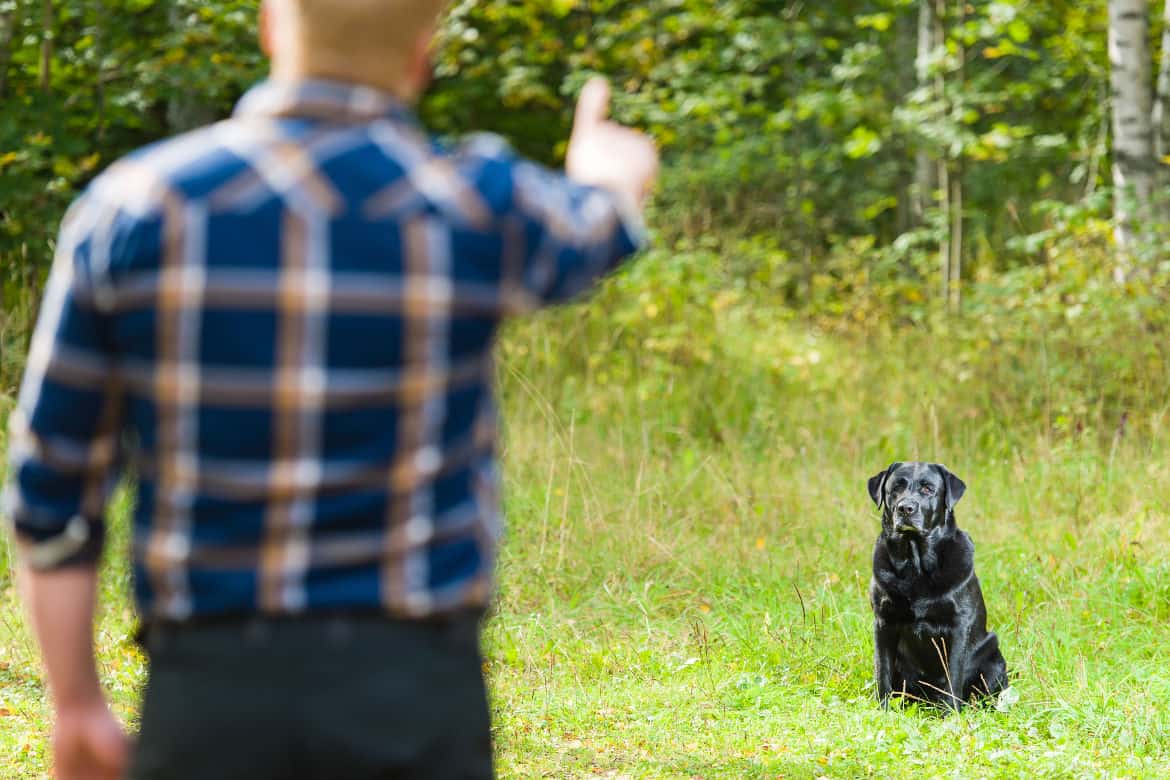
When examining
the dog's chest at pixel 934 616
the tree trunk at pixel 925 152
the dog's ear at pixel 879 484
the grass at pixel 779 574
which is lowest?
the grass at pixel 779 574

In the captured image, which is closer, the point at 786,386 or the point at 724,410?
the point at 724,410

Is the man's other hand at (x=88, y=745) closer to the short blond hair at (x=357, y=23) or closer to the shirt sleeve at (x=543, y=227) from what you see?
the shirt sleeve at (x=543, y=227)

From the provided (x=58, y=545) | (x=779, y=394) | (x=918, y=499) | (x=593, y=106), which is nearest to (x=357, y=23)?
(x=593, y=106)

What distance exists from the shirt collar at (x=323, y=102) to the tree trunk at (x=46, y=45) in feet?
30.5

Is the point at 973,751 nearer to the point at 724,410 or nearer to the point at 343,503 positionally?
the point at 343,503

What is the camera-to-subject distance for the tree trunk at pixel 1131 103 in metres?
9.71

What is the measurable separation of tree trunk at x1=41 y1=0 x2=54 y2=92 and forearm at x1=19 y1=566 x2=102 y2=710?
9.32m

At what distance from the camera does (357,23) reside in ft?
4.57

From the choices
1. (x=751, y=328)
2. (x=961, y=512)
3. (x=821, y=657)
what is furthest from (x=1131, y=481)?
(x=751, y=328)

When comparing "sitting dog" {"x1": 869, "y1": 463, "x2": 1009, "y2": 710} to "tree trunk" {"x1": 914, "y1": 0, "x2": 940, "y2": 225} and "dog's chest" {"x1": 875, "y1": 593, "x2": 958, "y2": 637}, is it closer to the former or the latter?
"dog's chest" {"x1": 875, "y1": 593, "x2": 958, "y2": 637}

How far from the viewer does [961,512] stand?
704cm

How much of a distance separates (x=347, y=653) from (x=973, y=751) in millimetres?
3519

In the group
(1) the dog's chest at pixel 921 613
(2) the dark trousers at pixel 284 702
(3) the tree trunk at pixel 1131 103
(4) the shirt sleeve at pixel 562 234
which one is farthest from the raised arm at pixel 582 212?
(3) the tree trunk at pixel 1131 103

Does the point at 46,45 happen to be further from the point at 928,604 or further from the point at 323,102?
the point at 323,102
